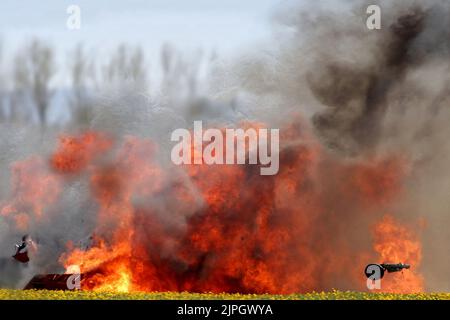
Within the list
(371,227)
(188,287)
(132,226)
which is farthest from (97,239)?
(371,227)

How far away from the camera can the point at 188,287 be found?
4141 cm

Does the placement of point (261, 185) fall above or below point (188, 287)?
above

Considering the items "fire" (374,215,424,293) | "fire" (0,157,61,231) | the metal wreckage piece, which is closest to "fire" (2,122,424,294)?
"fire" (374,215,424,293)

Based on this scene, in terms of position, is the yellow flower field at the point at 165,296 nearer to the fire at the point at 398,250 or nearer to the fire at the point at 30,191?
the fire at the point at 398,250

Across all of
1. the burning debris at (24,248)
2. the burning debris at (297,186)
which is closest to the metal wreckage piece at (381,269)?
the burning debris at (297,186)

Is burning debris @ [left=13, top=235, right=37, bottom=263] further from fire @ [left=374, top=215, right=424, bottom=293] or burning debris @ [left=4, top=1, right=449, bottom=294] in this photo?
fire @ [left=374, top=215, right=424, bottom=293]

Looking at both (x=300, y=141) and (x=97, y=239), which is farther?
(x=300, y=141)

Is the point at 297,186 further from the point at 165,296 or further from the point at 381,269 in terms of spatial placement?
the point at 165,296

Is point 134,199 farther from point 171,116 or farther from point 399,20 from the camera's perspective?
point 399,20

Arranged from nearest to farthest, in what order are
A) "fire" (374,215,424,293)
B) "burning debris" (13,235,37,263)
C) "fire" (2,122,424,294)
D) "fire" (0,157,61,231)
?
"fire" (2,122,424,294), "fire" (374,215,424,293), "fire" (0,157,61,231), "burning debris" (13,235,37,263)

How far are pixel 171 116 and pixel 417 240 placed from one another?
58.3 feet

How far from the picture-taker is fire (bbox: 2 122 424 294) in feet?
136

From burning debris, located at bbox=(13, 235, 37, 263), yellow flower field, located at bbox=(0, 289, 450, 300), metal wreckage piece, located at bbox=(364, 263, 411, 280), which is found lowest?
burning debris, located at bbox=(13, 235, 37, 263)

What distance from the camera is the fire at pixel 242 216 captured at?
41.5 meters
